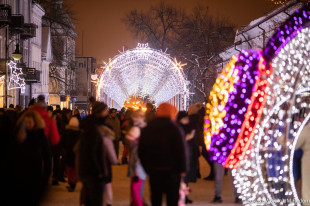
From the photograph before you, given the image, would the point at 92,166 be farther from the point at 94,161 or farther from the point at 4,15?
the point at 4,15

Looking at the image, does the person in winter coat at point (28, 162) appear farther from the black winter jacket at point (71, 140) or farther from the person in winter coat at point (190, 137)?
the black winter jacket at point (71, 140)

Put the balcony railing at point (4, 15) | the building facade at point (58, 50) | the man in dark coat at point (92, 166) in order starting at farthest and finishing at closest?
the building facade at point (58, 50), the balcony railing at point (4, 15), the man in dark coat at point (92, 166)

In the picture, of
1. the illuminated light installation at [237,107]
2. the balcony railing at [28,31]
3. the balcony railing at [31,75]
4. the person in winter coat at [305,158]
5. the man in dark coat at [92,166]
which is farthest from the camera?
the balcony railing at [28,31]

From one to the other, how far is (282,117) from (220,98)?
51.5 inches

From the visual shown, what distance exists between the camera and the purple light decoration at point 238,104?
33.1 ft

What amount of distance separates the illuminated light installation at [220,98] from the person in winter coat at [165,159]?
2.61 meters

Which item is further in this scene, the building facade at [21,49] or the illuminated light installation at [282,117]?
the building facade at [21,49]

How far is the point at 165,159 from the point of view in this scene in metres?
7.79

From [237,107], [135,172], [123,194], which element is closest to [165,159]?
[135,172]

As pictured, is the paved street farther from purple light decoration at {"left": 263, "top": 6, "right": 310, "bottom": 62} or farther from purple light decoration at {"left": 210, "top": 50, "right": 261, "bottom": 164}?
purple light decoration at {"left": 263, "top": 6, "right": 310, "bottom": 62}

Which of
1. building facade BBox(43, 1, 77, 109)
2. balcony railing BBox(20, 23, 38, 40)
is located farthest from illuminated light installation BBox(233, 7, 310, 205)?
building facade BBox(43, 1, 77, 109)

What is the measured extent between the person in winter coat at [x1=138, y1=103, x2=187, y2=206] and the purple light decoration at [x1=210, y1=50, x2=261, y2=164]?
2.43 meters

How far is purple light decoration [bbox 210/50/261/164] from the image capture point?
33.1 ft

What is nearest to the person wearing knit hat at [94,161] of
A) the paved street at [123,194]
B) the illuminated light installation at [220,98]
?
the illuminated light installation at [220,98]
